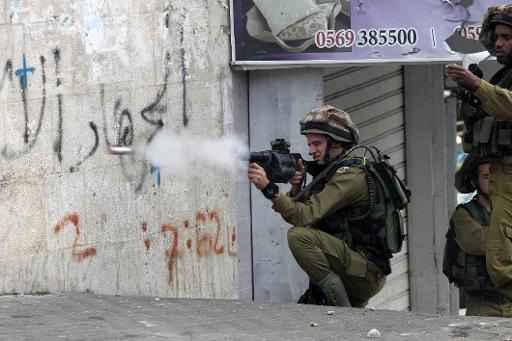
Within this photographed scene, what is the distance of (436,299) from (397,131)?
150 centimetres

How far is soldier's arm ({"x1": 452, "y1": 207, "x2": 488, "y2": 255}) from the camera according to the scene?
23.7 ft

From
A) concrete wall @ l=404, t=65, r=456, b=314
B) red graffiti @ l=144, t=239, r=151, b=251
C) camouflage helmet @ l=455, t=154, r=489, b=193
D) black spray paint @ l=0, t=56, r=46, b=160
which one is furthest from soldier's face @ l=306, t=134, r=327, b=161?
concrete wall @ l=404, t=65, r=456, b=314

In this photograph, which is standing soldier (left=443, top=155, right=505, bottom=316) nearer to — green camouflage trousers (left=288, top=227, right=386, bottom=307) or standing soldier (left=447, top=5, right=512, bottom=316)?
green camouflage trousers (left=288, top=227, right=386, bottom=307)

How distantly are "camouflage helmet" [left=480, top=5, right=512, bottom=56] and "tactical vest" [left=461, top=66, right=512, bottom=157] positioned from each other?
0.17 metres

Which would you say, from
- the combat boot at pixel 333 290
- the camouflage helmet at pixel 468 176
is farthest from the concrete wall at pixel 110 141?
the camouflage helmet at pixel 468 176

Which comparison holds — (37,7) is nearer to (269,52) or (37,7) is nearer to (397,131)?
(269,52)

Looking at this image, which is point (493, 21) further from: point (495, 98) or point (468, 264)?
point (468, 264)

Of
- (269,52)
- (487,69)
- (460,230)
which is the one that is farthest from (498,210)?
(487,69)

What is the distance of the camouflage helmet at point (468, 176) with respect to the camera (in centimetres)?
739

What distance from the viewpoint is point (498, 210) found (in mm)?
6410

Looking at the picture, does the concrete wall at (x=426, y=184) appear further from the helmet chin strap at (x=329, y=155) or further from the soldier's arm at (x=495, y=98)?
the soldier's arm at (x=495, y=98)

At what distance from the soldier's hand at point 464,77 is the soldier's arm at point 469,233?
4.38ft

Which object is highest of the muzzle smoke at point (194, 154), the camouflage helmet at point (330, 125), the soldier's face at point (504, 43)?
the soldier's face at point (504, 43)

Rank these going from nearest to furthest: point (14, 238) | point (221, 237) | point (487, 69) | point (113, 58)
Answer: point (14, 238)
point (113, 58)
point (221, 237)
point (487, 69)
